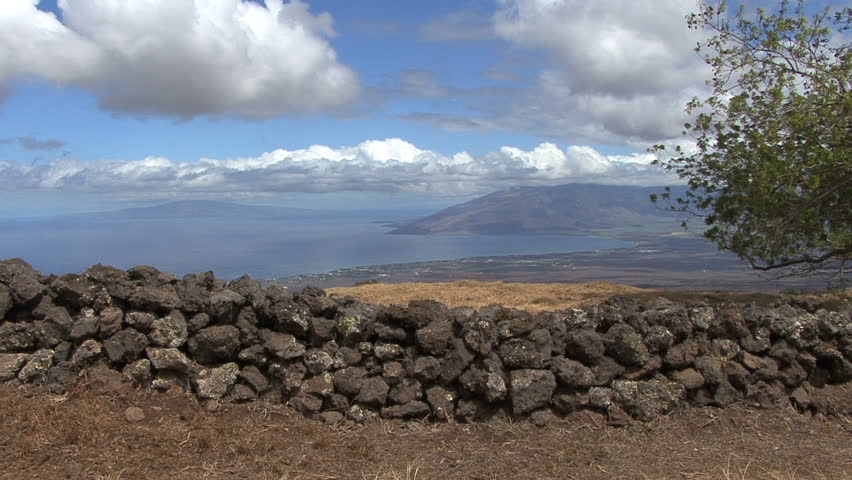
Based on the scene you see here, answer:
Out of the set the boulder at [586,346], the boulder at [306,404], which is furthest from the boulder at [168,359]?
the boulder at [586,346]

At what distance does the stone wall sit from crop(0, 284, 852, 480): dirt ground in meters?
0.24

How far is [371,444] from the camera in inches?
257

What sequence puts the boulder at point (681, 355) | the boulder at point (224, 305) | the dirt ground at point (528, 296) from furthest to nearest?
1. the dirt ground at point (528, 296)
2. the boulder at point (681, 355)
3. the boulder at point (224, 305)

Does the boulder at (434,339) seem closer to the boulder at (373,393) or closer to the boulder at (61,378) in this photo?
the boulder at (373,393)

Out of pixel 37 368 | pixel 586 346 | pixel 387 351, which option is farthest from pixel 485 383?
pixel 37 368

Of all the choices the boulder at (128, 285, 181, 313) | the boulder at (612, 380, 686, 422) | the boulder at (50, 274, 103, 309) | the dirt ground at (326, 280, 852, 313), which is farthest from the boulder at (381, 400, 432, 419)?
the dirt ground at (326, 280, 852, 313)

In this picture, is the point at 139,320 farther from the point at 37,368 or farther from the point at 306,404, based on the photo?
the point at 306,404

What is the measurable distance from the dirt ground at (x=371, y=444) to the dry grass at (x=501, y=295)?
A: 4852 millimetres

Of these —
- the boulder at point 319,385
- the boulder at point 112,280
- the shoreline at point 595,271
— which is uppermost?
the boulder at point 112,280

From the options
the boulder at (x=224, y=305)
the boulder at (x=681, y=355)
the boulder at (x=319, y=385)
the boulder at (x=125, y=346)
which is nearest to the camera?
the boulder at (x=125, y=346)

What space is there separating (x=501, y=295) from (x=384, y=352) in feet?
24.3

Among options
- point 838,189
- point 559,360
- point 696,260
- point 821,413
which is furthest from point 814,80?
point 696,260

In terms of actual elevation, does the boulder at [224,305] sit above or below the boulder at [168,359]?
above

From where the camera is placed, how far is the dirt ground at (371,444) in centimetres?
578
